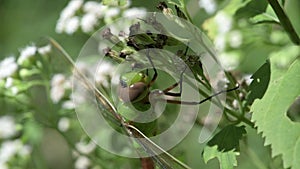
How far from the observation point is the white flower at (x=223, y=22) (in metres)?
1.74

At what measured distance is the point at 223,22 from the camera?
1786mm

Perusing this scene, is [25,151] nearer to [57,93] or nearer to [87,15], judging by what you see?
[57,93]

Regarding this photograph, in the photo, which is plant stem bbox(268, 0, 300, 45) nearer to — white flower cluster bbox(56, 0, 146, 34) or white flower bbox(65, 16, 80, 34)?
white flower cluster bbox(56, 0, 146, 34)

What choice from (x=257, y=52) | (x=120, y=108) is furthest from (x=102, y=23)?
(x=257, y=52)

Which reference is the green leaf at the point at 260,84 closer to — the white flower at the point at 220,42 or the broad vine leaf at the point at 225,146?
the broad vine leaf at the point at 225,146

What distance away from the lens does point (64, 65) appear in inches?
64.0

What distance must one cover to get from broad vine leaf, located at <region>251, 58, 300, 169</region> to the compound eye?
0.66ft

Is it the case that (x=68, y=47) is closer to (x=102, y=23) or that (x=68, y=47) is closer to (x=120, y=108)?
(x=102, y=23)

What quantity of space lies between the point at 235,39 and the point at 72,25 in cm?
45

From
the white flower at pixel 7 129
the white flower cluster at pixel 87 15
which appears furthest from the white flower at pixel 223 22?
the white flower at pixel 7 129

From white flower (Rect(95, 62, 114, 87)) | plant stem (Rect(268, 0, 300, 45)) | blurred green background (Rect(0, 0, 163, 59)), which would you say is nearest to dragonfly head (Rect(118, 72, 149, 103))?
plant stem (Rect(268, 0, 300, 45))

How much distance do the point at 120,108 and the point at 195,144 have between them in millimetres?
1110

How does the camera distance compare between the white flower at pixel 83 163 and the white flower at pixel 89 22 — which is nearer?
the white flower at pixel 89 22

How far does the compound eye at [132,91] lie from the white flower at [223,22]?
0.64 m
